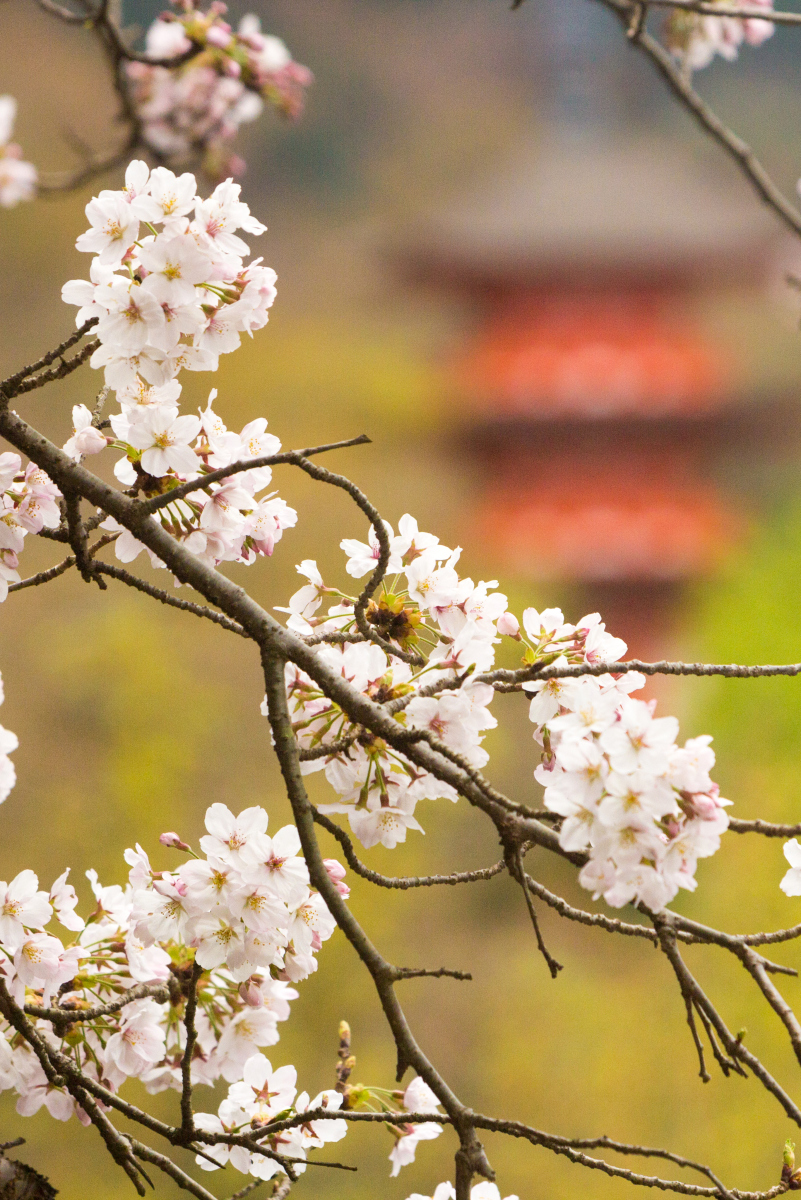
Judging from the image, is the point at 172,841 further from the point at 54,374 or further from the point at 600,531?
the point at 600,531

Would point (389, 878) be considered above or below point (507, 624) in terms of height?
below

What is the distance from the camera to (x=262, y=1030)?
0.57 metres

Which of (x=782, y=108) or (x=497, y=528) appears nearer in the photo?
(x=497, y=528)

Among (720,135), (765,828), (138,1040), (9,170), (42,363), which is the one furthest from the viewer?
(9,170)

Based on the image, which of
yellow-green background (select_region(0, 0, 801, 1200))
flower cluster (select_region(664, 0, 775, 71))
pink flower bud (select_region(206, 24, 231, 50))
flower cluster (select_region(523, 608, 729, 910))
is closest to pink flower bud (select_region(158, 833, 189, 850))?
flower cluster (select_region(523, 608, 729, 910))

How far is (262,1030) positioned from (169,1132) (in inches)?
4.3

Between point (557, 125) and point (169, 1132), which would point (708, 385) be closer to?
point (557, 125)

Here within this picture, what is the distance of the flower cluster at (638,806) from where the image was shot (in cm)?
35

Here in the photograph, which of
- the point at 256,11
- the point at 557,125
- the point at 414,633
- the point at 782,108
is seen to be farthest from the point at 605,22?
the point at 414,633

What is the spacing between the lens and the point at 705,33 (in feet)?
3.54

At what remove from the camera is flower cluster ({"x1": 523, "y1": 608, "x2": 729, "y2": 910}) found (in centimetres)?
35

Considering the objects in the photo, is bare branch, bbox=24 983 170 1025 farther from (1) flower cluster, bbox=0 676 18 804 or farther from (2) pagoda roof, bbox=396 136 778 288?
(2) pagoda roof, bbox=396 136 778 288

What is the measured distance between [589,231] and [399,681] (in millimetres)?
3161

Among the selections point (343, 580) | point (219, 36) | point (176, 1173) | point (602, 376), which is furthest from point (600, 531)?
point (176, 1173)
